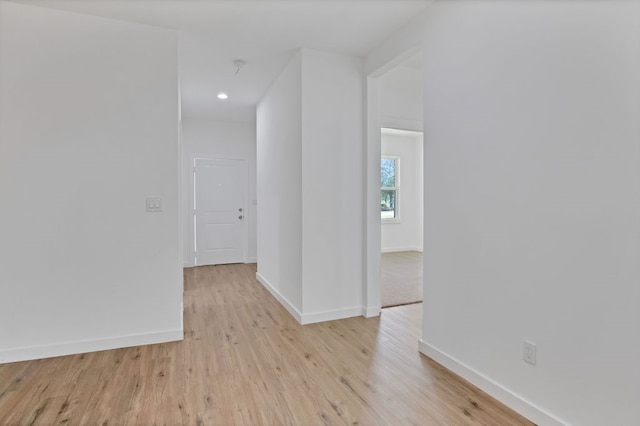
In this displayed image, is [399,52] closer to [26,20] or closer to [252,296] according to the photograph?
[26,20]

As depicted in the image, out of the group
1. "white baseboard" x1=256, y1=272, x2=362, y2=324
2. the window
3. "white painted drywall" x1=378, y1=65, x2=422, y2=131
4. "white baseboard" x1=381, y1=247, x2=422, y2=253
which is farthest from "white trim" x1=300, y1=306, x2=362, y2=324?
the window

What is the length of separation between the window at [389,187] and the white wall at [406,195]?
0.10 meters

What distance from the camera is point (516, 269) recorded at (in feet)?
6.19

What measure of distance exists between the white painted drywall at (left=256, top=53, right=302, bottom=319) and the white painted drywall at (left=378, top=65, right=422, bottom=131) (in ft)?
3.36

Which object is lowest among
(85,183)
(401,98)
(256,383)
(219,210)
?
(256,383)

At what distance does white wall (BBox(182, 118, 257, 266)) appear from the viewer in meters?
6.13

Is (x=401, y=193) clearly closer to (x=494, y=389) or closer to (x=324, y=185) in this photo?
(x=324, y=185)

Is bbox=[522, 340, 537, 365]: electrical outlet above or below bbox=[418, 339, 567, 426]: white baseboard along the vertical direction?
above

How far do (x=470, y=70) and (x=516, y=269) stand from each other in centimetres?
129

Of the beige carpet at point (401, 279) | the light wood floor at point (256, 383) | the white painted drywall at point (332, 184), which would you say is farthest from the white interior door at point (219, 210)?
the white painted drywall at point (332, 184)

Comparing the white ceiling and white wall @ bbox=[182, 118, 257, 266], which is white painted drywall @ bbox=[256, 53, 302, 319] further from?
white wall @ bbox=[182, 118, 257, 266]

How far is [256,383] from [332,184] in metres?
1.91

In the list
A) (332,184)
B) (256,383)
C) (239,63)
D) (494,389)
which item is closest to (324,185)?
(332,184)

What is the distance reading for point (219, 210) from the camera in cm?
640
